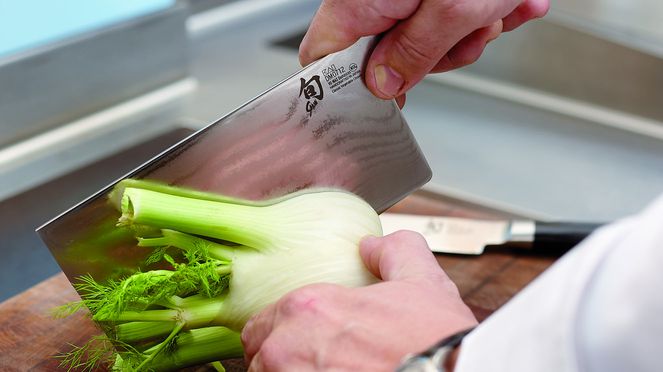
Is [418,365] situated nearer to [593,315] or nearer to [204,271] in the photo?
[593,315]

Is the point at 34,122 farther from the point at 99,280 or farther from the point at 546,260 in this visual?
the point at 546,260

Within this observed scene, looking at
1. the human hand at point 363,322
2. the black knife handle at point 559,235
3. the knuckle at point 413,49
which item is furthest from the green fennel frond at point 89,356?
the black knife handle at point 559,235

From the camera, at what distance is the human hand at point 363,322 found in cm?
73

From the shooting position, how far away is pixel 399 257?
865 mm

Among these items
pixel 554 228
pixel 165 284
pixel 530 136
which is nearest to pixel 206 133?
pixel 165 284

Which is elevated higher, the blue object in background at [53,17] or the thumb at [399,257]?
the blue object in background at [53,17]

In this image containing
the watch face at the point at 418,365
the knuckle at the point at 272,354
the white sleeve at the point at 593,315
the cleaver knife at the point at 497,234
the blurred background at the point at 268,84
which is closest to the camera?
the white sleeve at the point at 593,315

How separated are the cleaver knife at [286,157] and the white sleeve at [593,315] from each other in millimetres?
422

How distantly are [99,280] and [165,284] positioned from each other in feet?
0.29

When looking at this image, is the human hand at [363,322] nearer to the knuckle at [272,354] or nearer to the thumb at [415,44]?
the knuckle at [272,354]

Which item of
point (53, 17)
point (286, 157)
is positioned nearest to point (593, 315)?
point (286, 157)

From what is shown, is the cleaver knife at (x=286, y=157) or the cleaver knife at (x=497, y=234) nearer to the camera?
the cleaver knife at (x=286, y=157)

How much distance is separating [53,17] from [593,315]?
4.07 feet

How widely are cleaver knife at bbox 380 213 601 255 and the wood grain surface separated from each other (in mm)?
16
